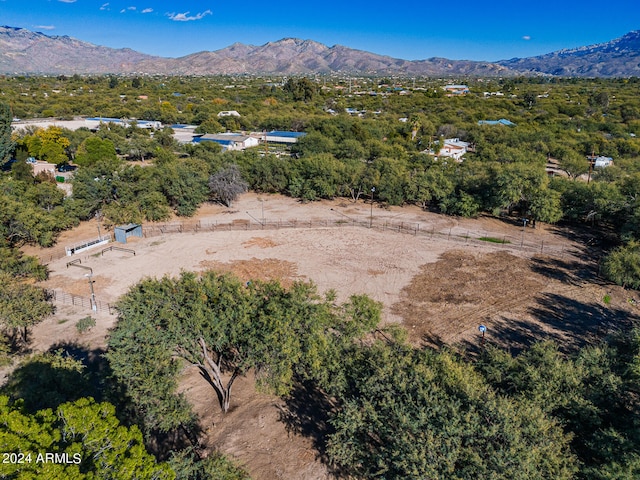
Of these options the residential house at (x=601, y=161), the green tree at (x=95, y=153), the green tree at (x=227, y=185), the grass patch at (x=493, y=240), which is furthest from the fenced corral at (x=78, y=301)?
the residential house at (x=601, y=161)

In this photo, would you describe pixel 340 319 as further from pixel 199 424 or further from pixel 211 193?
pixel 211 193

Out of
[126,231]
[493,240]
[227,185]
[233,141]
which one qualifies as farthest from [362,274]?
[233,141]

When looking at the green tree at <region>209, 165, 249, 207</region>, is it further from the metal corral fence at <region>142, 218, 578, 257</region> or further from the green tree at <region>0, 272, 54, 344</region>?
the green tree at <region>0, 272, 54, 344</region>

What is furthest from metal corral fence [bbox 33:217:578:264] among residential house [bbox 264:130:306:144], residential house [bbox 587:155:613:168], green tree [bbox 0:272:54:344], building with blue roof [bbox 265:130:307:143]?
building with blue roof [bbox 265:130:307:143]

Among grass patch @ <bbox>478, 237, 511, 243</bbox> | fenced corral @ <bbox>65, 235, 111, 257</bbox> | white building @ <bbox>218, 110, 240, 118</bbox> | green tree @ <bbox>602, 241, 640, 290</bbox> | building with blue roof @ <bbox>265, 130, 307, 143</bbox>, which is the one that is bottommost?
fenced corral @ <bbox>65, 235, 111, 257</bbox>

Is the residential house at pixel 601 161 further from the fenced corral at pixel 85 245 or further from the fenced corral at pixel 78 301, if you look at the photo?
the fenced corral at pixel 78 301

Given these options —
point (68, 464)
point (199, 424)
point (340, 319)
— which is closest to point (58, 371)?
point (199, 424)

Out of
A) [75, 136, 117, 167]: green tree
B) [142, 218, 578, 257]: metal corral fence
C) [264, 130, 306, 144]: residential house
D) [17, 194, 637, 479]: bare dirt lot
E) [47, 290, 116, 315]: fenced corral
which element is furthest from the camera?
[264, 130, 306, 144]: residential house
